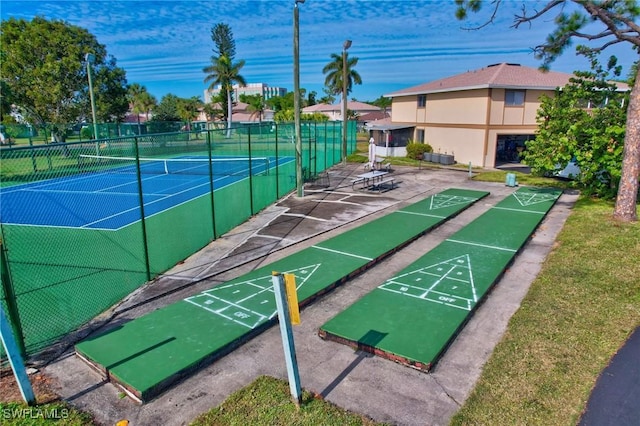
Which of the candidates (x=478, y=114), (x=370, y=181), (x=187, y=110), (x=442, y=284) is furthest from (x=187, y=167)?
(x=187, y=110)

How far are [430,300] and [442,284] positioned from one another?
917 mm

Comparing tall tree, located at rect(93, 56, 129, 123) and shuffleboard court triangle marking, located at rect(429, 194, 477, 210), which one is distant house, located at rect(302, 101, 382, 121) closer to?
tall tree, located at rect(93, 56, 129, 123)

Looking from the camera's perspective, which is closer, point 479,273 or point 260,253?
point 479,273

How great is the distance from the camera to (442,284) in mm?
8469

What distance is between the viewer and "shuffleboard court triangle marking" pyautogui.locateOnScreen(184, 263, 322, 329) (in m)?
7.05

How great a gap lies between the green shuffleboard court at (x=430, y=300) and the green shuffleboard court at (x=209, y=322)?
1.09m

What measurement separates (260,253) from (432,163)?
21.4 m

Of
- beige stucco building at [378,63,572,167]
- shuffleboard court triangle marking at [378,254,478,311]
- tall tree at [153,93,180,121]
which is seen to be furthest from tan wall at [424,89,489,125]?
tall tree at [153,93,180,121]

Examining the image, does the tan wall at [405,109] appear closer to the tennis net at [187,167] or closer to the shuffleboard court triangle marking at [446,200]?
the tennis net at [187,167]

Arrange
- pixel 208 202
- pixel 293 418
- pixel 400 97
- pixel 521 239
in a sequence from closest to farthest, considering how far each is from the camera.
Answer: pixel 293 418
pixel 521 239
pixel 208 202
pixel 400 97

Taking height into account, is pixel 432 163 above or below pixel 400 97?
below

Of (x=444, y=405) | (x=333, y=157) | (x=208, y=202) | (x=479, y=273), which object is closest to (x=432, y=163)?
(x=333, y=157)

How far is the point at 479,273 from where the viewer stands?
8992 mm

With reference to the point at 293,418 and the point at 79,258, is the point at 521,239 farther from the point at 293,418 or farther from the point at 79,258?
the point at 79,258
